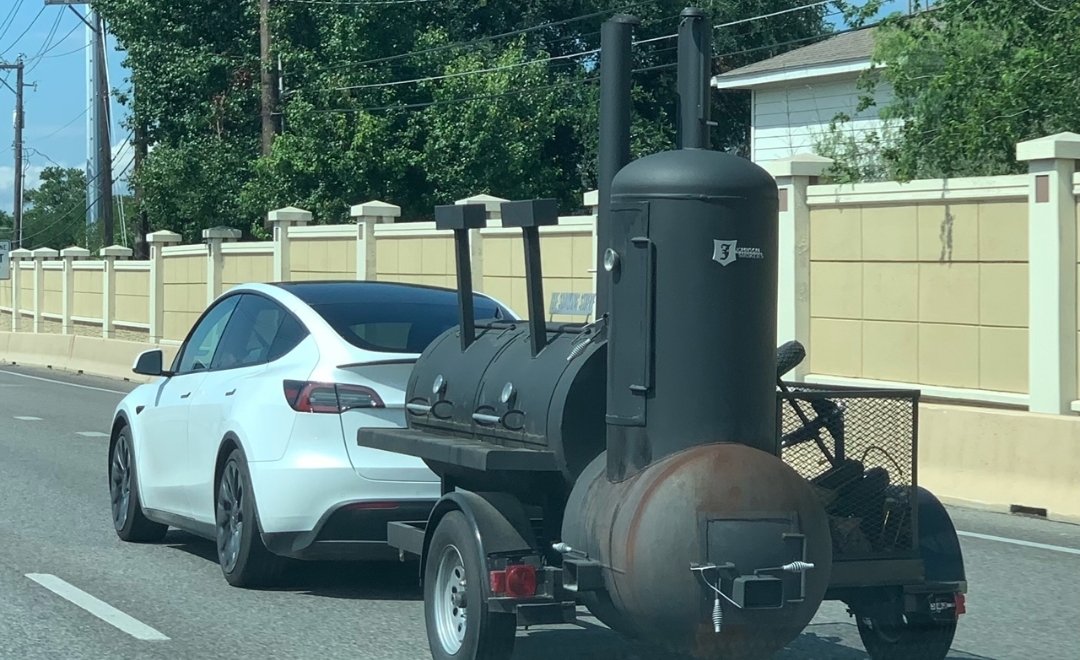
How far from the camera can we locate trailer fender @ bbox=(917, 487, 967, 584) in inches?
245

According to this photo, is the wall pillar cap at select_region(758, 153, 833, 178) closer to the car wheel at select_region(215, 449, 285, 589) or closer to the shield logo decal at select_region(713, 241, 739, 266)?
the car wheel at select_region(215, 449, 285, 589)

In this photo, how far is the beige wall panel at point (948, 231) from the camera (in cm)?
1405

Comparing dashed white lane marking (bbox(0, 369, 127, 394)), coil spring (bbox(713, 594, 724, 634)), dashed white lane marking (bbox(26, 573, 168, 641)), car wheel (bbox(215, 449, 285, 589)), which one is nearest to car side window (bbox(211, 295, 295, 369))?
car wheel (bbox(215, 449, 285, 589))

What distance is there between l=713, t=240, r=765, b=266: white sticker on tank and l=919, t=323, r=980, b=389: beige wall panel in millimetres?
8795

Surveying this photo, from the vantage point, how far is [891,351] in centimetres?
1497

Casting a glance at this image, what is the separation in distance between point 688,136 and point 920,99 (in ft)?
45.4

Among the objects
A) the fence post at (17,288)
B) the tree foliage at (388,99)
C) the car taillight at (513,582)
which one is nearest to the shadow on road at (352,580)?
the car taillight at (513,582)

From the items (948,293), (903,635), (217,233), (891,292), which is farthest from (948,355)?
(217,233)

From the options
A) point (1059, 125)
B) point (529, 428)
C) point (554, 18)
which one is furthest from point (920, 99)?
point (554, 18)

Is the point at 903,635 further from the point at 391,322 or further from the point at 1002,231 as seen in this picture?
the point at 1002,231

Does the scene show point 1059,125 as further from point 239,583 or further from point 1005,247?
point 239,583

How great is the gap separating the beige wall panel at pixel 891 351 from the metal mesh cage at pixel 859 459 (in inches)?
343

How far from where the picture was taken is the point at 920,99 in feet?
63.7

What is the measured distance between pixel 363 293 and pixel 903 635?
3.83 meters
